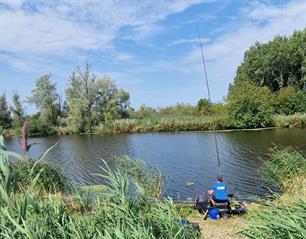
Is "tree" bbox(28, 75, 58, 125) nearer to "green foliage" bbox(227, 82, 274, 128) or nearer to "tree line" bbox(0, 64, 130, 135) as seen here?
"tree line" bbox(0, 64, 130, 135)

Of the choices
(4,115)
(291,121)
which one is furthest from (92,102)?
(291,121)

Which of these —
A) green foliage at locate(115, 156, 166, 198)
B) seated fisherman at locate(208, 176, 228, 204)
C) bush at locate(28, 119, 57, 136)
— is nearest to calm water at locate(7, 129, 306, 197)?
green foliage at locate(115, 156, 166, 198)

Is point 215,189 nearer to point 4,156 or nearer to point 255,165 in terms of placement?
point 4,156

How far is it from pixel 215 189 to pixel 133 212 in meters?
5.07

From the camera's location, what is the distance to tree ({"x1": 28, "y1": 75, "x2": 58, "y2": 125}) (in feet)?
169

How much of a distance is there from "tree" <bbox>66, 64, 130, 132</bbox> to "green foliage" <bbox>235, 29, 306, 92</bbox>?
21.7m

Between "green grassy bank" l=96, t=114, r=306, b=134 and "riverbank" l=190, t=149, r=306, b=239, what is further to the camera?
"green grassy bank" l=96, t=114, r=306, b=134

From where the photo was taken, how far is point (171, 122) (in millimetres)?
43750

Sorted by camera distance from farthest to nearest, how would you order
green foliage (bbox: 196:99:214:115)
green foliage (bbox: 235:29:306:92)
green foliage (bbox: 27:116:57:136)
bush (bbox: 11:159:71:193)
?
1. green foliage (bbox: 235:29:306:92)
2. green foliage (bbox: 196:99:214:115)
3. green foliage (bbox: 27:116:57:136)
4. bush (bbox: 11:159:71:193)

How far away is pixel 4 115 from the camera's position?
2085 inches

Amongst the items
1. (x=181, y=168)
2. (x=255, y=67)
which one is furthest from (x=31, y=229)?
(x=255, y=67)

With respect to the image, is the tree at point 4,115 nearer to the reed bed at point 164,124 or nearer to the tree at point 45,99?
the tree at point 45,99

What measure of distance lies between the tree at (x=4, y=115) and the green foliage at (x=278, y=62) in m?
36.0

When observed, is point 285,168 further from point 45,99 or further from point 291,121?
point 45,99
